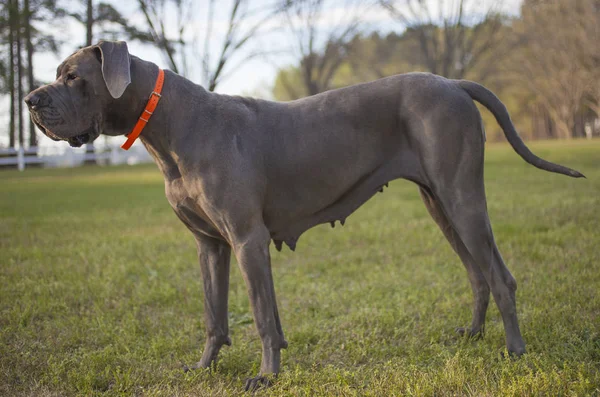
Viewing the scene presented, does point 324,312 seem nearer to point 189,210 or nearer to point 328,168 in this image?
point 328,168

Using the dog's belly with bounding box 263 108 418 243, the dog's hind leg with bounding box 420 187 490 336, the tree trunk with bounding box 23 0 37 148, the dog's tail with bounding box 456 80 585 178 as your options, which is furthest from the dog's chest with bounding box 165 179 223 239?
the tree trunk with bounding box 23 0 37 148

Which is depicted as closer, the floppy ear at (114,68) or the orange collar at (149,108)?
the floppy ear at (114,68)

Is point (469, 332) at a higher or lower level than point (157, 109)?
lower

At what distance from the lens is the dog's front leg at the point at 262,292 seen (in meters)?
3.11

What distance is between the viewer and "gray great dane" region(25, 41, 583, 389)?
3.04 metres

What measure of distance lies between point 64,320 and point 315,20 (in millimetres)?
21918

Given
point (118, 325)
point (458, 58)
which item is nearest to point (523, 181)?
point (458, 58)

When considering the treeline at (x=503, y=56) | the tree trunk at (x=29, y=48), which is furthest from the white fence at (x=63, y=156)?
the treeline at (x=503, y=56)

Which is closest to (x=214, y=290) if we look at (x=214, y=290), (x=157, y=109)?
(x=214, y=290)

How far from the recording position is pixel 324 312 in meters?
4.64

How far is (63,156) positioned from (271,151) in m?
25.9

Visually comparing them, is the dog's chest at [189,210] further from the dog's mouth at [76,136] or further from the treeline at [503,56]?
the treeline at [503,56]

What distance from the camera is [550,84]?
136 ft

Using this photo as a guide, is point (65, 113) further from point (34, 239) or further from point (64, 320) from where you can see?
point (34, 239)
